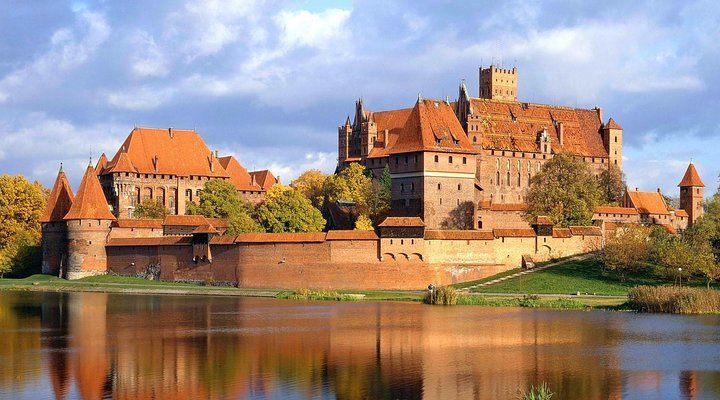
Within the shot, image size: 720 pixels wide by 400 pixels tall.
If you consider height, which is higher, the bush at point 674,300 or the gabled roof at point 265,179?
the gabled roof at point 265,179

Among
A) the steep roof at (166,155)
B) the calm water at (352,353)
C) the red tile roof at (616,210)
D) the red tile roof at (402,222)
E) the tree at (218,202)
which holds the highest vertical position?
the steep roof at (166,155)

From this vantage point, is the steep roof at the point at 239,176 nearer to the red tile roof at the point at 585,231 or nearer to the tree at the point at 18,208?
the tree at the point at 18,208

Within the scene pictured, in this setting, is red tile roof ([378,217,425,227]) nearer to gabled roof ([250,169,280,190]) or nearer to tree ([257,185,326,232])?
tree ([257,185,326,232])

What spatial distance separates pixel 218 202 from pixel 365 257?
1672 cm

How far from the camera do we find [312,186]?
249 feet

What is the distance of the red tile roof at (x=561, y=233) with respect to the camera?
2286 inches

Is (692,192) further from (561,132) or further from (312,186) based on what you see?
(312,186)

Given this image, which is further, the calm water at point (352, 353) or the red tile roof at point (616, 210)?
the red tile roof at point (616, 210)

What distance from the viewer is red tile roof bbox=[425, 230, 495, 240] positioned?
55.2 metres

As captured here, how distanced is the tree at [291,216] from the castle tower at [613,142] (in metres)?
29.4

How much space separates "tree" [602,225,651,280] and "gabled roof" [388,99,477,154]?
11.9m

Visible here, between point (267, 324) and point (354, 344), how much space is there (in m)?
6.00

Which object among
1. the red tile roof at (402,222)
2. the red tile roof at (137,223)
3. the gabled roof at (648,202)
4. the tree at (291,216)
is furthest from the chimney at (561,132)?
the red tile roof at (137,223)

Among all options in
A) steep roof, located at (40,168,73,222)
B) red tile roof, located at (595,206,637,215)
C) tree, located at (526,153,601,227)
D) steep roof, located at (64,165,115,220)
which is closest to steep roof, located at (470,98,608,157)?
red tile roof, located at (595,206,637,215)
